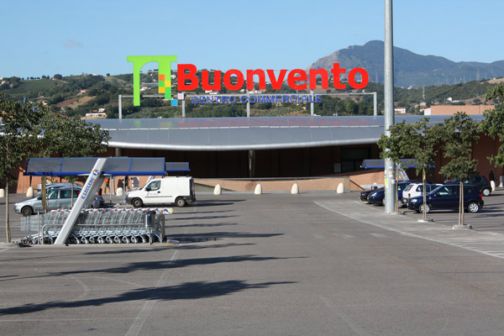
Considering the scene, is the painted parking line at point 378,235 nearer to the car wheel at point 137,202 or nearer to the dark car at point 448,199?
the dark car at point 448,199

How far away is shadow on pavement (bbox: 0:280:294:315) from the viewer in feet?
43.2

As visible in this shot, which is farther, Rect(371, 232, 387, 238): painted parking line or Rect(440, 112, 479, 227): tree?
Rect(440, 112, 479, 227): tree

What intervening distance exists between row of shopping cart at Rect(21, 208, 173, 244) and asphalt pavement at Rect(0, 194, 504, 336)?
0.95 metres

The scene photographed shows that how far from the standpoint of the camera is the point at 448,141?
33312mm

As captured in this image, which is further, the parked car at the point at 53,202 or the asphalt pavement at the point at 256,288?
the parked car at the point at 53,202

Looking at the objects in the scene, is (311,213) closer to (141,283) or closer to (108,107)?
(141,283)

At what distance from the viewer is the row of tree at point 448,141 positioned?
25.1m

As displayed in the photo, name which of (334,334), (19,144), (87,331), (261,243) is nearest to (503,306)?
(334,334)

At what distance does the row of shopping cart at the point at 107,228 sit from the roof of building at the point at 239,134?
39.5 meters

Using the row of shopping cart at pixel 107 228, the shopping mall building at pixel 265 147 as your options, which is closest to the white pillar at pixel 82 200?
the row of shopping cart at pixel 107 228

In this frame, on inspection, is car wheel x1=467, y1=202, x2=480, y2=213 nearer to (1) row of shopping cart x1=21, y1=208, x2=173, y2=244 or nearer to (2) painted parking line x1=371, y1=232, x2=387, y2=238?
(2) painted parking line x1=371, y1=232, x2=387, y2=238

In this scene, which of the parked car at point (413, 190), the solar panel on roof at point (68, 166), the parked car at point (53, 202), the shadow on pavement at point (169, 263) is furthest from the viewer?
the parked car at point (53, 202)

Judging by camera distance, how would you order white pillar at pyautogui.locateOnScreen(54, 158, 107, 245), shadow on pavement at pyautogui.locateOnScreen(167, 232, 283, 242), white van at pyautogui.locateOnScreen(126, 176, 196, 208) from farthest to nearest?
white van at pyautogui.locateOnScreen(126, 176, 196, 208)
shadow on pavement at pyautogui.locateOnScreen(167, 232, 283, 242)
white pillar at pyautogui.locateOnScreen(54, 158, 107, 245)

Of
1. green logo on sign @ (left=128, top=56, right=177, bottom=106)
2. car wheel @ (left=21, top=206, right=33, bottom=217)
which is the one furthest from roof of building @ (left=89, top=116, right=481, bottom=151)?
car wheel @ (left=21, top=206, right=33, bottom=217)
